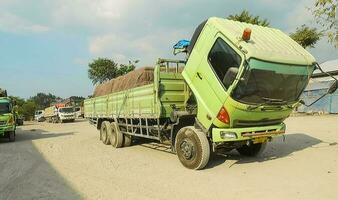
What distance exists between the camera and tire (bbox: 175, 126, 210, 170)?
30.1 ft

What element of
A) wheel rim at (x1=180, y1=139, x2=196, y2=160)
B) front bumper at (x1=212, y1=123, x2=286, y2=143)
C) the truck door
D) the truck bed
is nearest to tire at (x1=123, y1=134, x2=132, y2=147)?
the truck bed

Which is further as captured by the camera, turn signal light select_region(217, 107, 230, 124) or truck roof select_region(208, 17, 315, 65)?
turn signal light select_region(217, 107, 230, 124)

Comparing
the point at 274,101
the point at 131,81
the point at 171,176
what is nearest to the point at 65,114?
the point at 131,81

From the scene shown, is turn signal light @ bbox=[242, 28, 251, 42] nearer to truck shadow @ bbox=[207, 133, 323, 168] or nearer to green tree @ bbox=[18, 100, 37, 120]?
truck shadow @ bbox=[207, 133, 323, 168]

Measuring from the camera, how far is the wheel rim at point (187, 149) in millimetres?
9438

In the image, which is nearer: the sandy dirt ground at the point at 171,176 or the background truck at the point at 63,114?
the sandy dirt ground at the point at 171,176

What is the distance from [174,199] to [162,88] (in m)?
4.35

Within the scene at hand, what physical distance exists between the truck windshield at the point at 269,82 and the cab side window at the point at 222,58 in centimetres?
39

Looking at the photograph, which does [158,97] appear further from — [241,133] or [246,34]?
[246,34]

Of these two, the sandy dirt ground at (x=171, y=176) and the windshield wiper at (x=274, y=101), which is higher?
the windshield wiper at (x=274, y=101)

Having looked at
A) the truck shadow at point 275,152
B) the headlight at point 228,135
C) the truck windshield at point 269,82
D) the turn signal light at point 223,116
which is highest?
the truck windshield at point 269,82

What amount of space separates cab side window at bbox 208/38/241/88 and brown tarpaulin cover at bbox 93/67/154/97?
3301mm

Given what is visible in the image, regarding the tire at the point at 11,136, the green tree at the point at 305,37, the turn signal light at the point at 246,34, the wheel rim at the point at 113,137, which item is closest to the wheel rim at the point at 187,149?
the turn signal light at the point at 246,34

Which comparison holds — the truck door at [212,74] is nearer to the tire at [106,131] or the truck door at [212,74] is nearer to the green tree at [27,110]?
the tire at [106,131]
